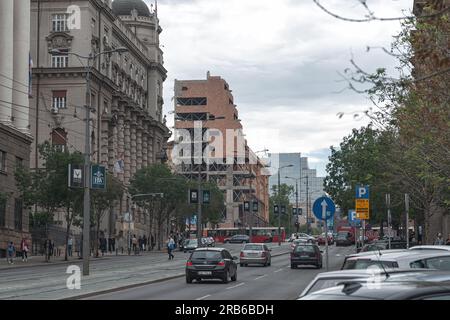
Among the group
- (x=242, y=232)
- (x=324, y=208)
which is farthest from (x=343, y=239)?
(x=324, y=208)

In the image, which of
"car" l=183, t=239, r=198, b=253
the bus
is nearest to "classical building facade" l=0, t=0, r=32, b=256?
"car" l=183, t=239, r=198, b=253

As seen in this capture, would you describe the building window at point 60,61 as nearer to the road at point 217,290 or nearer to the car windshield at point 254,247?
the car windshield at point 254,247

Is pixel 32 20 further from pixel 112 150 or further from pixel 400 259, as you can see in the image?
pixel 400 259

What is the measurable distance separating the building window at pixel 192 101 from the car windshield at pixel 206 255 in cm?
12218

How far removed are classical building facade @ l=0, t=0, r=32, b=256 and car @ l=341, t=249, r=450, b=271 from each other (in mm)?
46935

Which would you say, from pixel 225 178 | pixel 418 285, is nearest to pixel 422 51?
pixel 418 285

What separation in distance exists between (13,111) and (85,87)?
17225 millimetres

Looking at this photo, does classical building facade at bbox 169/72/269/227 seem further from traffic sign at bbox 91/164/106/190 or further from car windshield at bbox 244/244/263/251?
traffic sign at bbox 91/164/106/190

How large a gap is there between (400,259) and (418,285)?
748 cm

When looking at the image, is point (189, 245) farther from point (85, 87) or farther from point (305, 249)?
point (305, 249)

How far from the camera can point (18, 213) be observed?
6159cm

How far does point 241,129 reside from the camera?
155875mm

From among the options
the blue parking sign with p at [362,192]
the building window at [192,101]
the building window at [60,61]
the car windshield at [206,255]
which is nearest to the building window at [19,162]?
the building window at [60,61]

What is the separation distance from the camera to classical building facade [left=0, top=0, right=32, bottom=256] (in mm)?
59156
